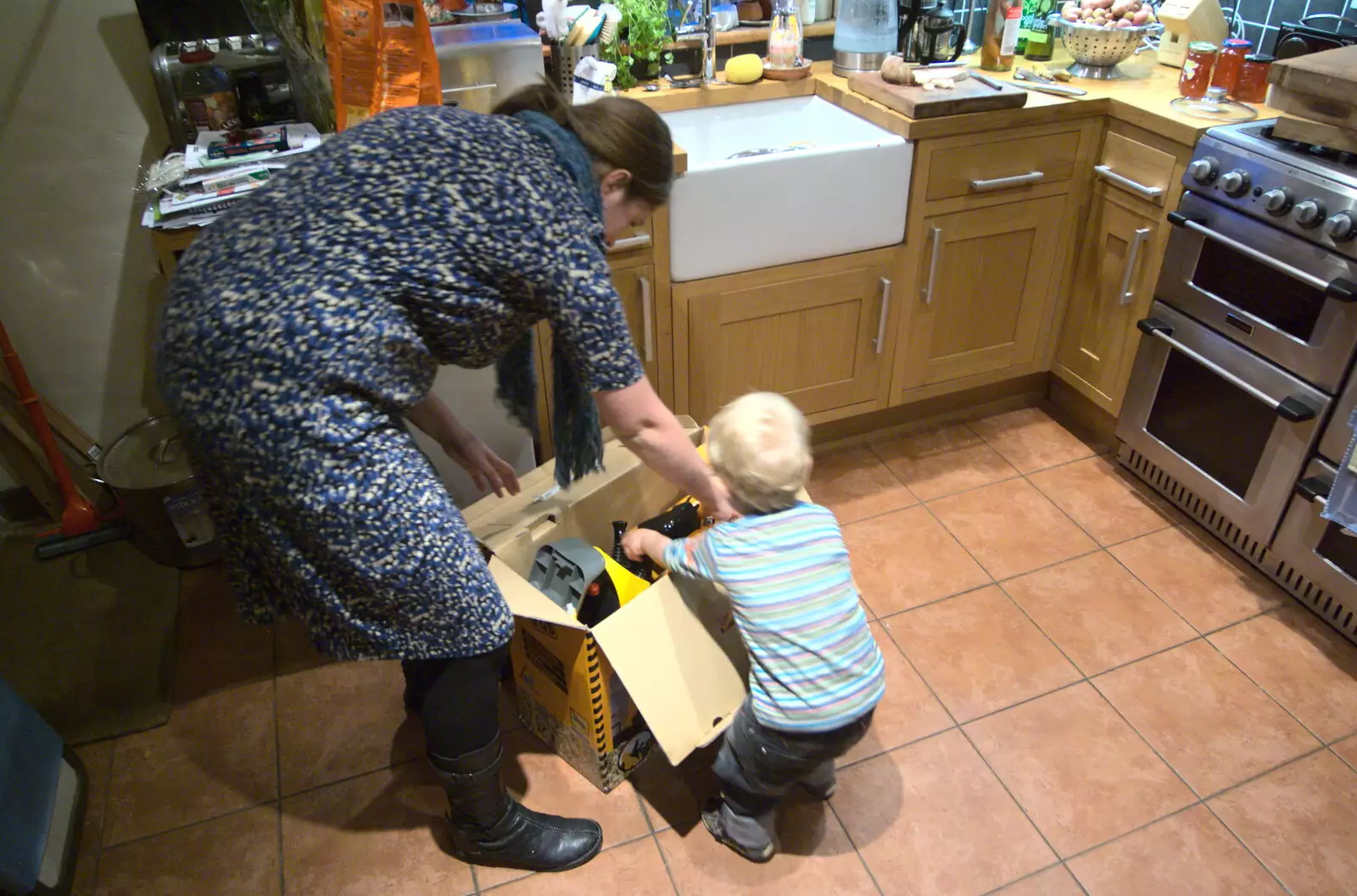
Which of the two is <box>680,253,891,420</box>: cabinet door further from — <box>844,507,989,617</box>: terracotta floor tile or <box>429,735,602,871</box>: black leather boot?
<box>429,735,602,871</box>: black leather boot

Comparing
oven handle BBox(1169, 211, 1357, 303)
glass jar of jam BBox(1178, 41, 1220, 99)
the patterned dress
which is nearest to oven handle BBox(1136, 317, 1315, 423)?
oven handle BBox(1169, 211, 1357, 303)

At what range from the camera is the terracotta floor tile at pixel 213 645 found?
6.29 ft

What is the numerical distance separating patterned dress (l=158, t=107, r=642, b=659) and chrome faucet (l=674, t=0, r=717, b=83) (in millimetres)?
1296

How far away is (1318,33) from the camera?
2064 millimetres

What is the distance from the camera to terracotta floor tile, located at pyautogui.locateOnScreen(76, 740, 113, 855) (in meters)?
1.61

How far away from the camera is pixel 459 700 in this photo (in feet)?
4.28

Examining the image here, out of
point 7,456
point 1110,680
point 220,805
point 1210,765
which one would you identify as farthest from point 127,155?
point 1210,765

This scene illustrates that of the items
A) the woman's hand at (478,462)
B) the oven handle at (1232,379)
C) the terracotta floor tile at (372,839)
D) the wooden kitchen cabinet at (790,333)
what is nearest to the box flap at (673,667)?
the woman's hand at (478,462)

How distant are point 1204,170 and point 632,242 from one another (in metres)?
1.22

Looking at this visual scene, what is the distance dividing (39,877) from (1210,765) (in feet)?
6.57

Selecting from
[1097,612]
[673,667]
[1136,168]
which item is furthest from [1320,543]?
[673,667]

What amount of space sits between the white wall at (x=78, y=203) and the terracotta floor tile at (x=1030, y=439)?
2.19m

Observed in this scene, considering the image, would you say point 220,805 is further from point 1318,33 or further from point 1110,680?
point 1318,33

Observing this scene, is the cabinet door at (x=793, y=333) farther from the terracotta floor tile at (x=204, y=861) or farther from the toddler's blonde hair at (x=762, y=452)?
the terracotta floor tile at (x=204, y=861)
